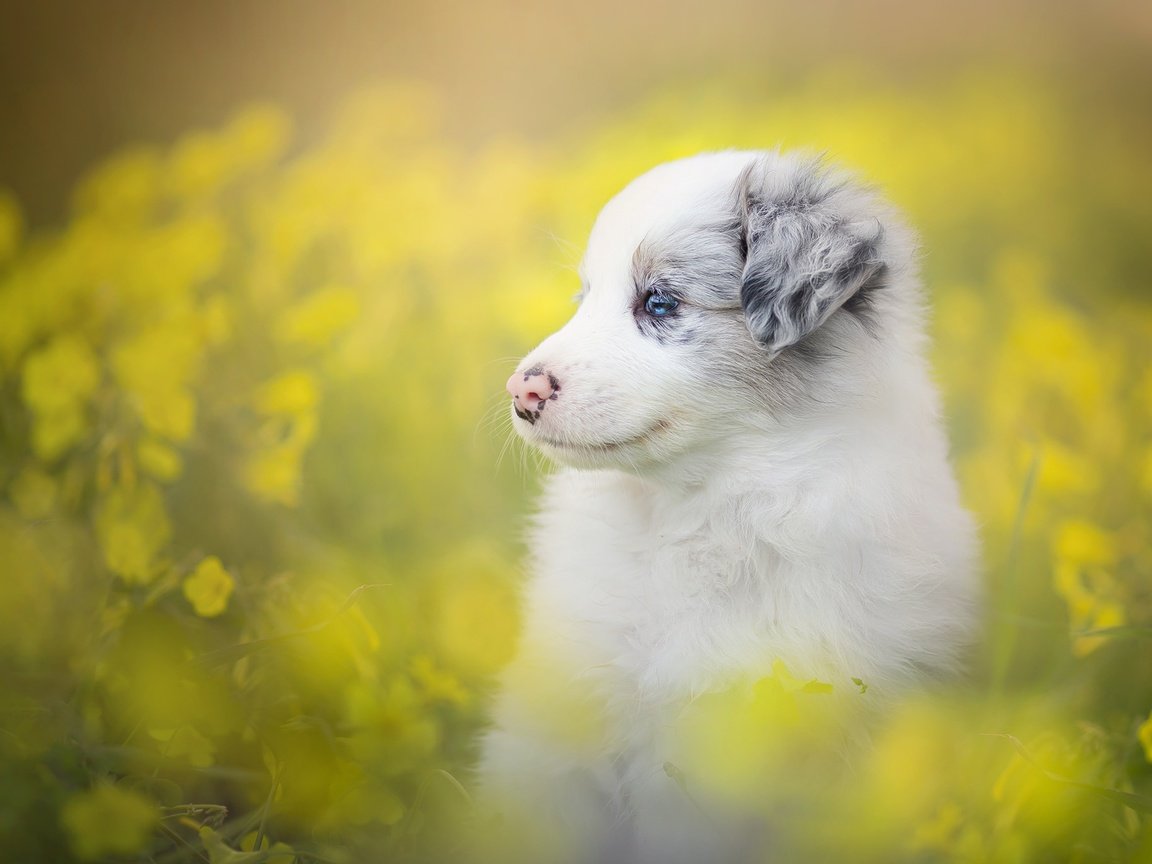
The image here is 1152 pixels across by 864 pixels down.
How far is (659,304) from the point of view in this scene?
1.73 m

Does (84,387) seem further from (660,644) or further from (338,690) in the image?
(660,644)

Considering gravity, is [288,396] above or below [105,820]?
above

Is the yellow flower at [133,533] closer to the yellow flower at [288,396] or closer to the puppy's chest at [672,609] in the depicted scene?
the yellow flower at [288,396]

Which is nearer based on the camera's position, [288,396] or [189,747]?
[189,747]

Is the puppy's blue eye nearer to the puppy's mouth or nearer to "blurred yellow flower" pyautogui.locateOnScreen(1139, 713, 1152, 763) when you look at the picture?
the puppy's mouth

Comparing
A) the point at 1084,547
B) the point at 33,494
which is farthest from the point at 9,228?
the point at 1084,547

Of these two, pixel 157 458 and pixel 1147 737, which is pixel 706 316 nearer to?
pixel 1147 737

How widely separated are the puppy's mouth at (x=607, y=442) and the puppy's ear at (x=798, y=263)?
0.70 ft

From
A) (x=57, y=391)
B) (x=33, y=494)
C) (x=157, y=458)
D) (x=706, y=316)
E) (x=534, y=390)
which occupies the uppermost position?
(x=706, y=316)

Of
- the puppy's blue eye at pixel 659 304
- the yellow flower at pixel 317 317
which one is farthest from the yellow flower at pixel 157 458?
the puppy's blue eye at pixel 659 304

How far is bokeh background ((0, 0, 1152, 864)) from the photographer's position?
5.46 ft

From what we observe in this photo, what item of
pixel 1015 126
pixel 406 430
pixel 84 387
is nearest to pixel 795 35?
pixel 1015 126

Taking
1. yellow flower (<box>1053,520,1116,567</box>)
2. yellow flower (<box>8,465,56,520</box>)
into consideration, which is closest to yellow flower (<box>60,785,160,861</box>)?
yellow flower (<box>8,465,56,520</box>)

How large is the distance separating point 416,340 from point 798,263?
5.02 ft
